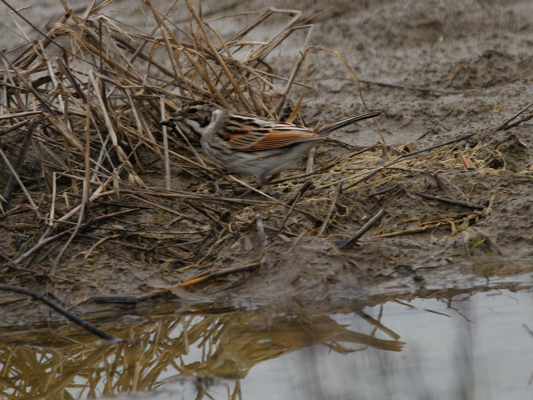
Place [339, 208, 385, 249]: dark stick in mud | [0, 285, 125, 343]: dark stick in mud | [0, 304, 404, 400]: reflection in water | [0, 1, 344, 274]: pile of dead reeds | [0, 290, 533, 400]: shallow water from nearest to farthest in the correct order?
[0, 290, 533, 400]: shallow water, [0, 304, 404, 400]: reflection in water, [0, 285, 125, 343]: dark stick in mud, [339, 208, 385, 249]: dark stick in mud, [0, 1, 344, 274]: pile of dead reeds

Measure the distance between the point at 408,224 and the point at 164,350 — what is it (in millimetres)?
2267

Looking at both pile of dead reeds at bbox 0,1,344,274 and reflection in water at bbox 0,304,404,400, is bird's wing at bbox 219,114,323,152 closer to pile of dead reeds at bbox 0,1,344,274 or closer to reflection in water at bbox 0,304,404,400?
pile of dead reeds at bbox 0,1,344,274

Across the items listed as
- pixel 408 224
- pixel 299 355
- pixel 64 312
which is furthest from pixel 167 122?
pixel 299 355

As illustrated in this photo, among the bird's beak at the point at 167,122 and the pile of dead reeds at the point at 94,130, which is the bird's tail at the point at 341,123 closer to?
the pile of dead reeds at the point at 94,130

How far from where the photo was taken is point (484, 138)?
6477 millimetres

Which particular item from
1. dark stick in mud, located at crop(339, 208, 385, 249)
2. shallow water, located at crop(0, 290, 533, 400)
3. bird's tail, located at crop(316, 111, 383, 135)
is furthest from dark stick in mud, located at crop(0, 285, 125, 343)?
bird's tail, located at crop(316, 111, 383, 135)

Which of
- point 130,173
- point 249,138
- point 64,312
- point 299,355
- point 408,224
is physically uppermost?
point 249,138

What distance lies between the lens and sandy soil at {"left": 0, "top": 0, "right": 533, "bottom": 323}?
192 inches

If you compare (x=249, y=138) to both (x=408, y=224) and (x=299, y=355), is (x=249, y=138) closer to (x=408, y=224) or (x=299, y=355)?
(x=408, y=224)

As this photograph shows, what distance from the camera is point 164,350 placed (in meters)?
4.20

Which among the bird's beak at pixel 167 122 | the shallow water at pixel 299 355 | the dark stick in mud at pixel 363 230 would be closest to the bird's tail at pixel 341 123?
the bird's beak at pixel 167 122

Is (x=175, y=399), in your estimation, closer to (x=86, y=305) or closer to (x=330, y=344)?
(x=330, y=344)

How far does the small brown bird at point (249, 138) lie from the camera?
6.21m

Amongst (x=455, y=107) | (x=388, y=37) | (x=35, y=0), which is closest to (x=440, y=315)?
(x=455, y=107)
